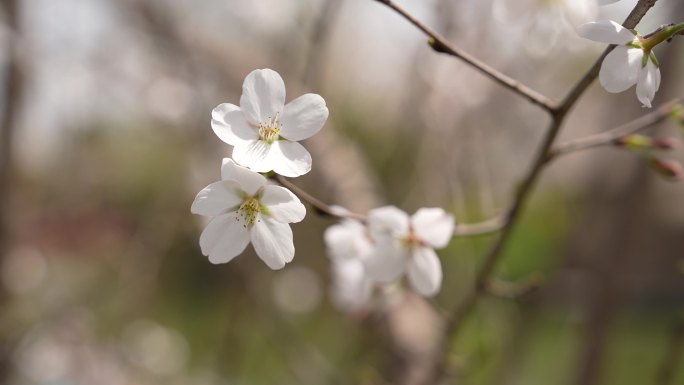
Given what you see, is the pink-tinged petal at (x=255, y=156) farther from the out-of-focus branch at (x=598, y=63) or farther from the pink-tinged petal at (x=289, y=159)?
the out-of-focus branch at (x=598, y=63)

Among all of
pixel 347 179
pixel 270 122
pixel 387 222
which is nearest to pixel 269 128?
pixel 270 122

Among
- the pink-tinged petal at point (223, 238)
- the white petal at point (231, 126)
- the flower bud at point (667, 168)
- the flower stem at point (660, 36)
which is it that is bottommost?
the pink-tinged petal at point (223, 238)

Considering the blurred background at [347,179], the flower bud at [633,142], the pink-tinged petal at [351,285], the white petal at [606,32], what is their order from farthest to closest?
1. the blurred background at [347,179]
2. the pink-tinged petal at [351,285]
3. the flower bud at [633,142]
4. the white petal at [606,32]

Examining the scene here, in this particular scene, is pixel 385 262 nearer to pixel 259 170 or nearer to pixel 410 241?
pixel 410 241

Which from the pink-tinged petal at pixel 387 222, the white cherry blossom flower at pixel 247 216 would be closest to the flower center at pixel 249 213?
the white cherry blossom flower at pixel 247 216

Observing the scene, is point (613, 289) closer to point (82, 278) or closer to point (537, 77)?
point (537, 77)

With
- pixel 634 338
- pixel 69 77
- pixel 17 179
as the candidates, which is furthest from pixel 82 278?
pixel 634 338

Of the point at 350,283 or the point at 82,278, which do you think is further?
the point at 82,278
